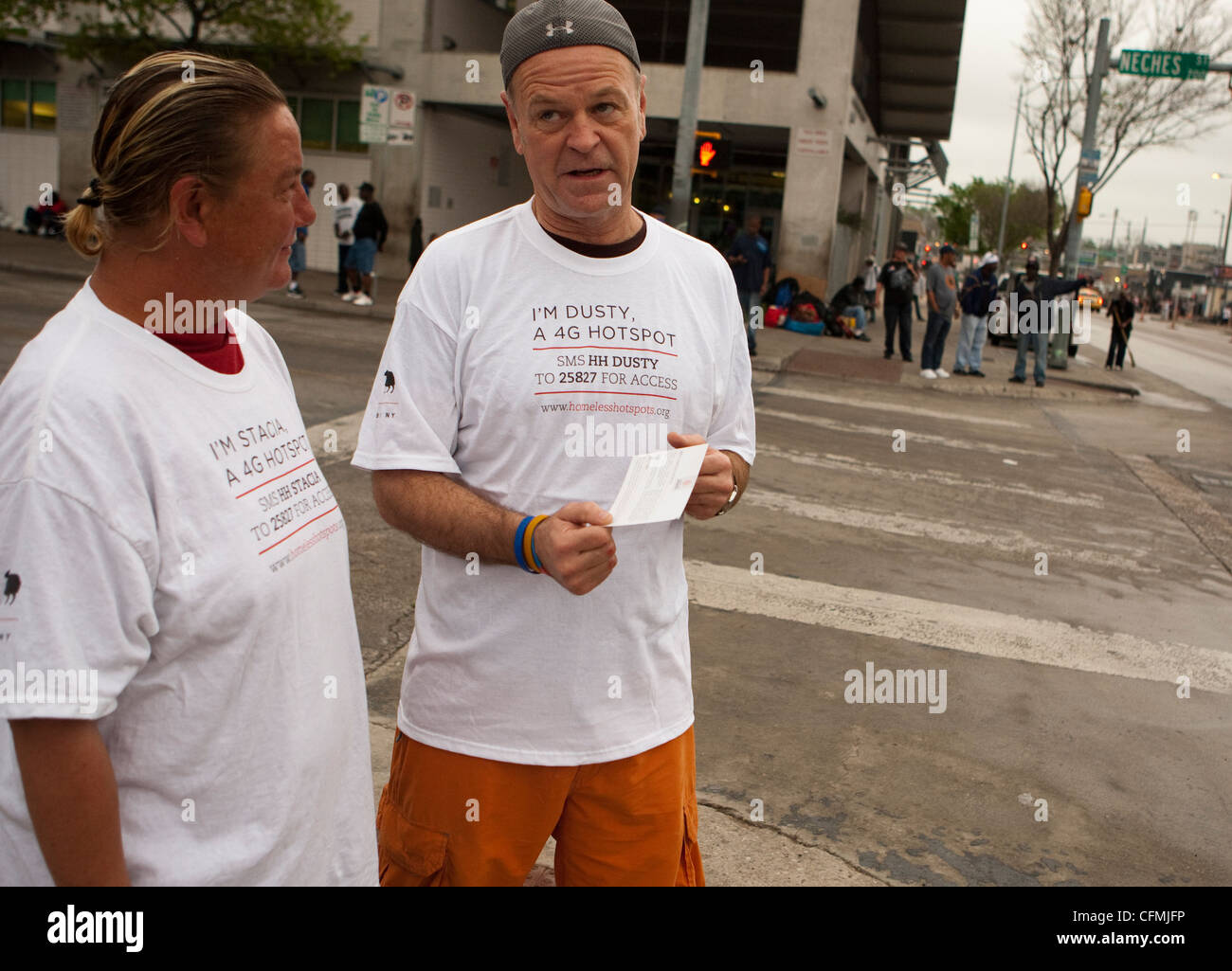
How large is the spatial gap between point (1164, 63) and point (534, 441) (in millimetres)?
20427

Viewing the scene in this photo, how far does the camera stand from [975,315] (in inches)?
698

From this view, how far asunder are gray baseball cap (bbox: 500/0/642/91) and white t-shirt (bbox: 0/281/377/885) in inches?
31.0

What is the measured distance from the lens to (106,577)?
4.54ft

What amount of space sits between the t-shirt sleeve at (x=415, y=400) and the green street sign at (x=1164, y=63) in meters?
20.2

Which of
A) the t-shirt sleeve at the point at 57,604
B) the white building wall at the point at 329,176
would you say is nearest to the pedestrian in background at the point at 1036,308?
the white building wall at the point at 329,176

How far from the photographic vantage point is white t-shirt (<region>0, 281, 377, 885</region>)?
1.35m

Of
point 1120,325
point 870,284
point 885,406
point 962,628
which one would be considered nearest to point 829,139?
point 870,284

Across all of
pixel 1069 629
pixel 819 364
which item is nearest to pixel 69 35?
pixel 819 364

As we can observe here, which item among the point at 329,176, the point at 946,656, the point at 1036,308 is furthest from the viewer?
the point at 329,176

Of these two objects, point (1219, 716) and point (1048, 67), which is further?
point (1048, 67)

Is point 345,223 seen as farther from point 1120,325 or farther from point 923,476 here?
point 1120,325

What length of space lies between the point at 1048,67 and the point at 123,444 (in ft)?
95.3

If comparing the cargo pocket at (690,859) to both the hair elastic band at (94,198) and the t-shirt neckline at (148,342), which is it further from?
the hair elastic band at (94,198)
